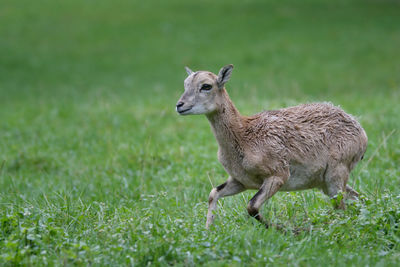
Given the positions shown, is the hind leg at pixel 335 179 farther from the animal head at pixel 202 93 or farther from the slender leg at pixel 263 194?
the animal head at pixel 202 93

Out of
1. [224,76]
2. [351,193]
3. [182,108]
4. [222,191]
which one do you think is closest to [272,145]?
[222,191]

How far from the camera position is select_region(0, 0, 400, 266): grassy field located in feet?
17.4

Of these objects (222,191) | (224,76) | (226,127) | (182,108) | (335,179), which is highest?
(224,76)

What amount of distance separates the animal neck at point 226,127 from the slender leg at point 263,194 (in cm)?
53

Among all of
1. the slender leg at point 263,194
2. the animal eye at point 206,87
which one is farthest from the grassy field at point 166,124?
the animal eye at point 206,87

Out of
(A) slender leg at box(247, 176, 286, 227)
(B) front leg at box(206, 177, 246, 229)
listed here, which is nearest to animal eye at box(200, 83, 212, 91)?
(B) front leg at box(206, 177, 246, 229)

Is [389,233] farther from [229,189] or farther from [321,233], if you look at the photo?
[229,189]

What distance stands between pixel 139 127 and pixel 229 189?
643 cm

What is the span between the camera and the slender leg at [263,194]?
5809mm

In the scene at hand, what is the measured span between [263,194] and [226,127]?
37.8 inches

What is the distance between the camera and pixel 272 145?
632 cm

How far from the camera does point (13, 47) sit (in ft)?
81.6

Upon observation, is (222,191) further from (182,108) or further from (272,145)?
(182,108)

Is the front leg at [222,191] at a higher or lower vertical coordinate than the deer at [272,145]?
lower
